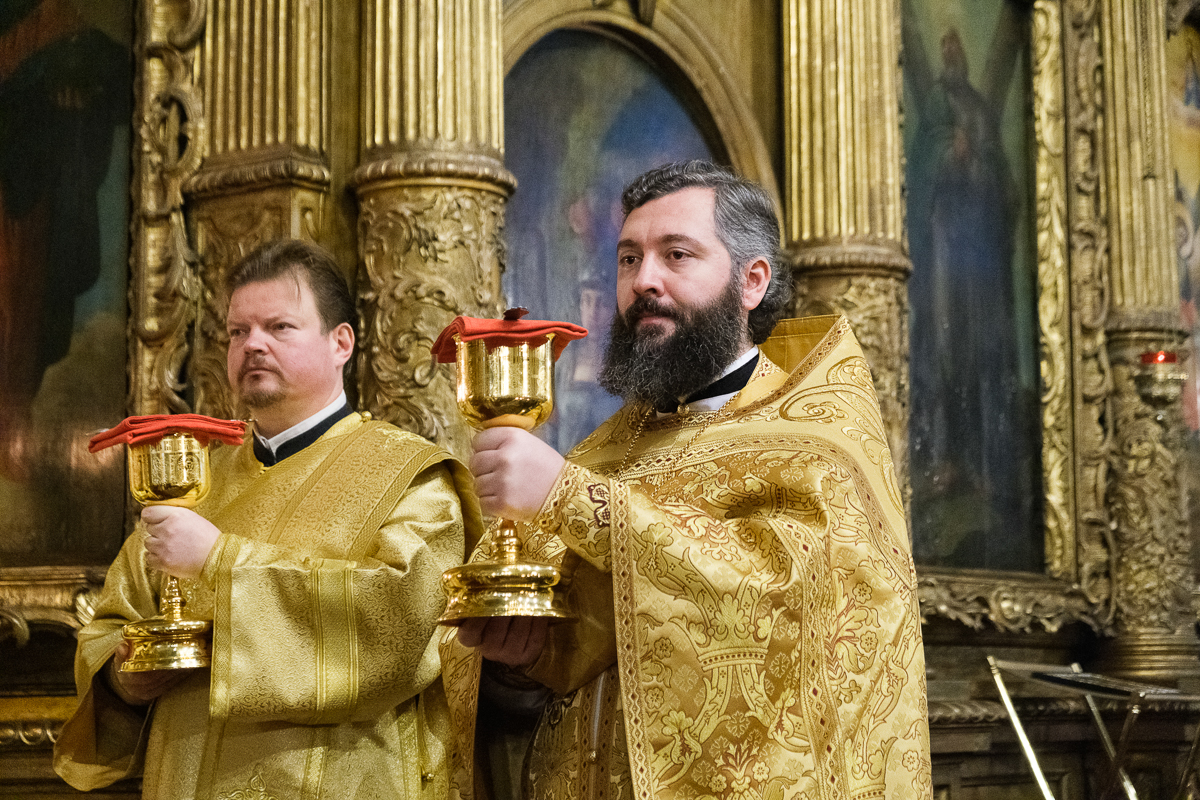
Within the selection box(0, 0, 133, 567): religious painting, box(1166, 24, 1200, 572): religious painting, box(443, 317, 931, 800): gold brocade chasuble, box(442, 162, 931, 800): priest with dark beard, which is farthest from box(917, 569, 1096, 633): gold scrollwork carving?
box(443, 317, 931, 800): gold brocade chasuble

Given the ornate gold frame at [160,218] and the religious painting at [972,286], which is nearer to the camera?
the ornate gold frame at [160,218]

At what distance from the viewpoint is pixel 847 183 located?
6273 mm

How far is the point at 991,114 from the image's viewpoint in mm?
7461

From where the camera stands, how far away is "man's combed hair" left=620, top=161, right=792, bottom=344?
318cm

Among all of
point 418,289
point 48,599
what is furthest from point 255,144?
point 48,599

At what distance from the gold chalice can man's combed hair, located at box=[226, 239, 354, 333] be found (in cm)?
56

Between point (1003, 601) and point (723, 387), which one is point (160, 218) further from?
point (1003, 601)

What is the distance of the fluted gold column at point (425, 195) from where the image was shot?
14.8 feet

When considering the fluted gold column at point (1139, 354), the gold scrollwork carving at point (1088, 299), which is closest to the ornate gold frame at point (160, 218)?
the gold scrollwork carving at point (1088, 299)

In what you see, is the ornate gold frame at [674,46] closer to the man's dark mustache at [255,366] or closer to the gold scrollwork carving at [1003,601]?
the gold scrollwork carving at [1003,601]

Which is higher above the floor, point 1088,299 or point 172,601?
point 1088,299

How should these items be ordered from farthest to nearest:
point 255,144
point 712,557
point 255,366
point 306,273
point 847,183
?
point 847,183
point 255,144
point 306,273
point 255,366
point 712,557

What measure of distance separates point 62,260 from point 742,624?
293 cm

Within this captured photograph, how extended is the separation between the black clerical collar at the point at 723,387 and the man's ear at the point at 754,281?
123 mm
